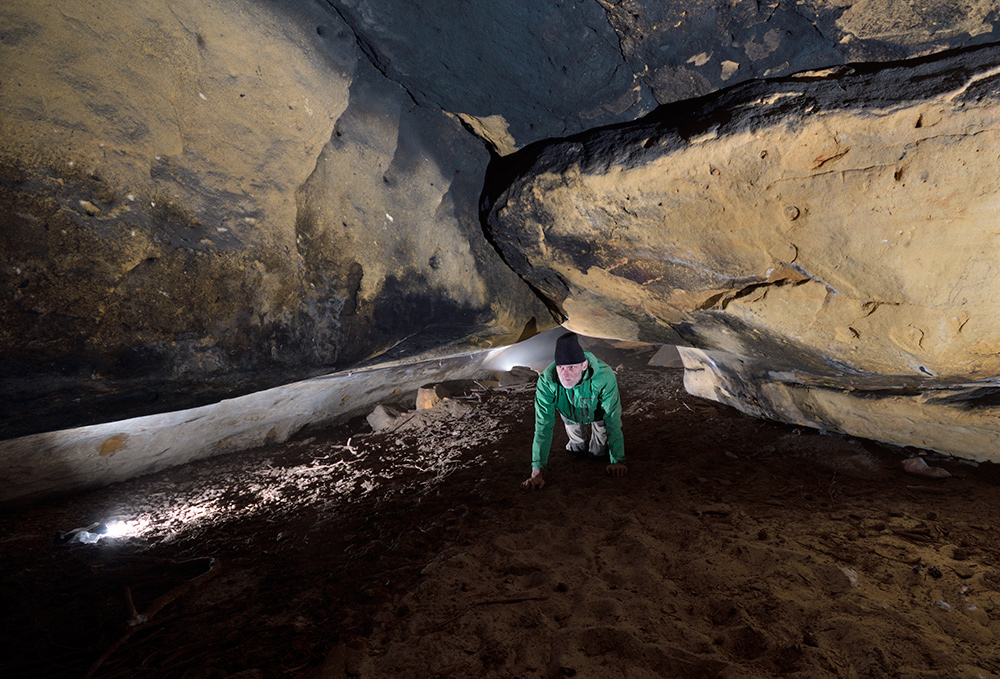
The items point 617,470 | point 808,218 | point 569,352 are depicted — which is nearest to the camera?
point 808,218

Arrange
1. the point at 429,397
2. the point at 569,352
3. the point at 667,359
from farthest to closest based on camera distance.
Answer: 1. the point at 667,359
2. the point at 429,397
3. the point at 569,352

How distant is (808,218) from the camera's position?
2053 mm

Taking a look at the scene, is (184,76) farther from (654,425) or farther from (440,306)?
(654,425)

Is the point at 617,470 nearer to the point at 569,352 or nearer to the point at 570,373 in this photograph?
the point at 570,373

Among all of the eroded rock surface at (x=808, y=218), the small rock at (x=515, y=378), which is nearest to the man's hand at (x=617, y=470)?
the eroded rock surface at (x=808, y=218)

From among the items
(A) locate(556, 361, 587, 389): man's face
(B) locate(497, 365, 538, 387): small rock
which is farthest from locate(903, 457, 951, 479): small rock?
(B) locate(497, 365, 538, 387): small rock

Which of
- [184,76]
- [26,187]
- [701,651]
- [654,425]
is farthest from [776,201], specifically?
[26,187]

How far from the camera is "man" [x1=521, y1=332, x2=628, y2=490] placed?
3104 millimetres

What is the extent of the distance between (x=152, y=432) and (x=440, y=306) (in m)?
2.91

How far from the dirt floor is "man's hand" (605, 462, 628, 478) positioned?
0.06 meters

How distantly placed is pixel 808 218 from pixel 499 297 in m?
2.24

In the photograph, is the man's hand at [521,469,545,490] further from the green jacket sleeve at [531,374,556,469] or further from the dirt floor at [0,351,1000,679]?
the dirt floor at [0,351,1000,679]

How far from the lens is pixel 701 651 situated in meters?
1.57

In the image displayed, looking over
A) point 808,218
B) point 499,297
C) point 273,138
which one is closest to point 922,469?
point 808,218
